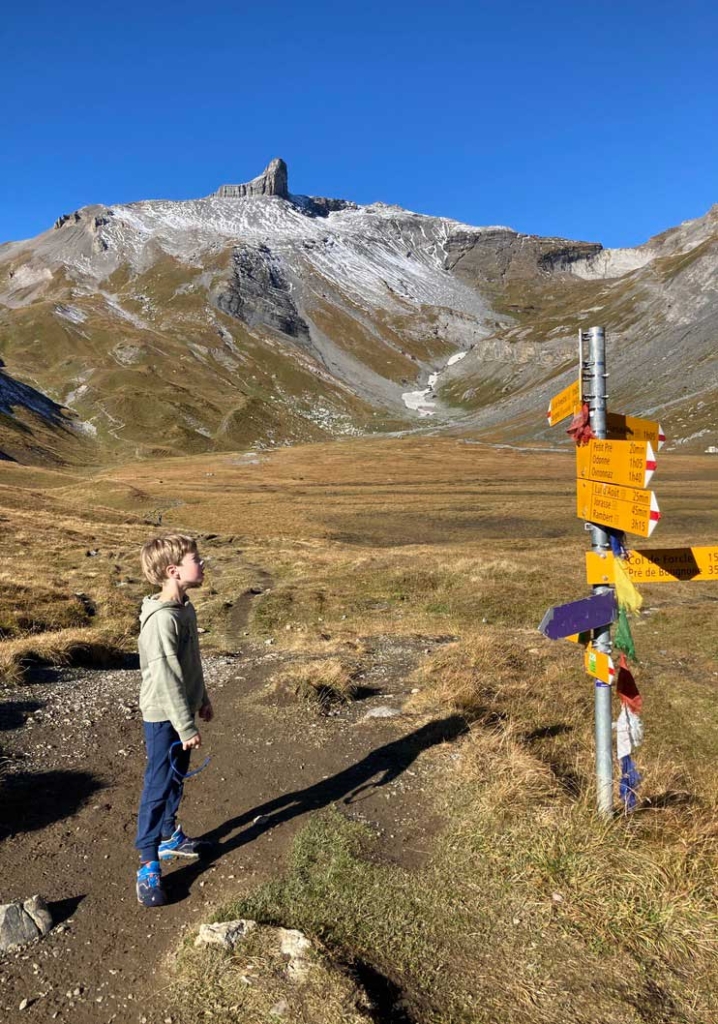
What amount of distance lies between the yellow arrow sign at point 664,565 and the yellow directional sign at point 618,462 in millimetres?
685

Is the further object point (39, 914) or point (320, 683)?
point (320, 683)

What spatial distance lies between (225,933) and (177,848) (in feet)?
4.91

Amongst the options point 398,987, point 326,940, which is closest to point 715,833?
point 398,987

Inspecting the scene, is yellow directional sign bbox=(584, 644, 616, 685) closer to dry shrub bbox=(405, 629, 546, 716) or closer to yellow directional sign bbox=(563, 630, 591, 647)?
yellow directional sign bbox=(563, 630, 591, 647)

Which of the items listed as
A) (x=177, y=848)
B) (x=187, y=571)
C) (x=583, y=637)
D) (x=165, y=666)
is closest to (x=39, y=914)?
(x=177, y=848)

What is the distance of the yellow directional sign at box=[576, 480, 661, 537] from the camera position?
5.00m

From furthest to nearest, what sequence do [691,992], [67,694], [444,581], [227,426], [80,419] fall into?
[227,426] → [80,419] → [444,581] → [67,694] → [691,992]

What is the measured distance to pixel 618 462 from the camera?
534 cm

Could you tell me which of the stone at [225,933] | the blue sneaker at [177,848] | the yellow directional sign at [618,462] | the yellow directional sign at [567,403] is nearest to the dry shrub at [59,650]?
the blue sneaker at [177,848]

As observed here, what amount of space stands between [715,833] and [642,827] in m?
0.69

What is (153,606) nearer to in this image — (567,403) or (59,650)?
(567,403)

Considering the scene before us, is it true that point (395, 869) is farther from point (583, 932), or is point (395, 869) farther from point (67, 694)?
point (67, 694)

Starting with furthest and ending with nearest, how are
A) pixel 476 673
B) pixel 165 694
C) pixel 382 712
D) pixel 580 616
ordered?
pixel 476 673
pixel 382 712
pixel 165 694
pixel 580 616

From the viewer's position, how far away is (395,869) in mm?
5816
